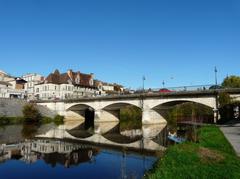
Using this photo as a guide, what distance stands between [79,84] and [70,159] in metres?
69.4

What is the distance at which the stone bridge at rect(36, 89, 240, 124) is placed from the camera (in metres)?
39.2

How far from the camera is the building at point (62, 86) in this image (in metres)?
82.0

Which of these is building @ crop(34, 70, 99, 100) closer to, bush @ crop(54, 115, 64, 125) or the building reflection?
bush @ crop(54, 115, 64, 125)

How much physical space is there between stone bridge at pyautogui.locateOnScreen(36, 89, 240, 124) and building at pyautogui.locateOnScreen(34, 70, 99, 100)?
13.5 metres

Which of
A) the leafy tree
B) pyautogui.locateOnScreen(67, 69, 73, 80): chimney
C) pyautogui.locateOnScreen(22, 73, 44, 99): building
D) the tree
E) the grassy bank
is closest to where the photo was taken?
the grassy bank

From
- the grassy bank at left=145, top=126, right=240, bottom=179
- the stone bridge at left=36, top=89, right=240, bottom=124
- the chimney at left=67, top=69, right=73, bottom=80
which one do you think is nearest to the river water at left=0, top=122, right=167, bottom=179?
the grassy bank at left=145, top=126, right=240, bottom=179

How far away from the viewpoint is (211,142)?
56.4 ft

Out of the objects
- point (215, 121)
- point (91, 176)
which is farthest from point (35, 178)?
point (215, 121)

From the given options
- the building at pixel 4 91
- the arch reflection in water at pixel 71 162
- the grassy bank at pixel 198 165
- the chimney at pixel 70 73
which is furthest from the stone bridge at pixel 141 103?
the grassy bank at pixel 198 165

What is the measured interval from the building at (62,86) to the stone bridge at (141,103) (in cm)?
1354

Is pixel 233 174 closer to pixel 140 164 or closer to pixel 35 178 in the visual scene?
pixel 140 164

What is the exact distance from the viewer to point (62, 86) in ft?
271

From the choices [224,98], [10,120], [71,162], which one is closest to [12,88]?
[10,120]

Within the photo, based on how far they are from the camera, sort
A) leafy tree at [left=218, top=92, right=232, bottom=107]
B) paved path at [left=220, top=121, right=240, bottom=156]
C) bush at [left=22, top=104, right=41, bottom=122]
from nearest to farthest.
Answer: paved path at [left=220, top=121, right=240, bottom=156]
leafy tree at [left=218, top=92, right=232, bottom=107]
bush at [left=22, top=104, right=41, bottom=122]
